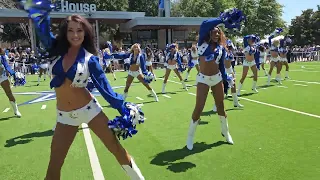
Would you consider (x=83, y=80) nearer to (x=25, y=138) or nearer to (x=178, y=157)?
(x=178, y=157)

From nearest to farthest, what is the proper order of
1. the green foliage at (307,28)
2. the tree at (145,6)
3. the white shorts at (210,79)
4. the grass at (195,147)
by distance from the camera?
the grass at (195,147) → the white shorts at (210,79) → the tree at (145,6) → the green foliage at (307,28)

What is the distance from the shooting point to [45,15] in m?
3.61

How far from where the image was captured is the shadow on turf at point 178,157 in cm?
511

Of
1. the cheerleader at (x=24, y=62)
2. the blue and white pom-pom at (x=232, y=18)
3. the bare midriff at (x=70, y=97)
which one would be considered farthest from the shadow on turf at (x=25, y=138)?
the cheerleader at (x=24, y=62)

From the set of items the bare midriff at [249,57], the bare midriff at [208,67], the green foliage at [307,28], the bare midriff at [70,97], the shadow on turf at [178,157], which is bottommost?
the shadow on turf at [178,157]

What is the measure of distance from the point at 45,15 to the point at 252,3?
180 ft

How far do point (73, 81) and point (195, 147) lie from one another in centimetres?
330

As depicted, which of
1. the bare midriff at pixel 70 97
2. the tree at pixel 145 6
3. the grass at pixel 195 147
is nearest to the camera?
the bare midriff at pixel 70 97

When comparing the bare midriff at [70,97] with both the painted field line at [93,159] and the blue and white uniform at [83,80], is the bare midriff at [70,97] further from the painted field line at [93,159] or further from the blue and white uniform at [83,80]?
the painted field line at [93,159]

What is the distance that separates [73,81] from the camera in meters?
3.45

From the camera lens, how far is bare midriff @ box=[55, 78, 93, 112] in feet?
11.4

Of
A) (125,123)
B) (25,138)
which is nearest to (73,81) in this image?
(125,123)

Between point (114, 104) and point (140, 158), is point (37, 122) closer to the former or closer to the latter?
point (140, 158)

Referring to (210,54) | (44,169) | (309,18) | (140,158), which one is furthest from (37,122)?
(309,18)
